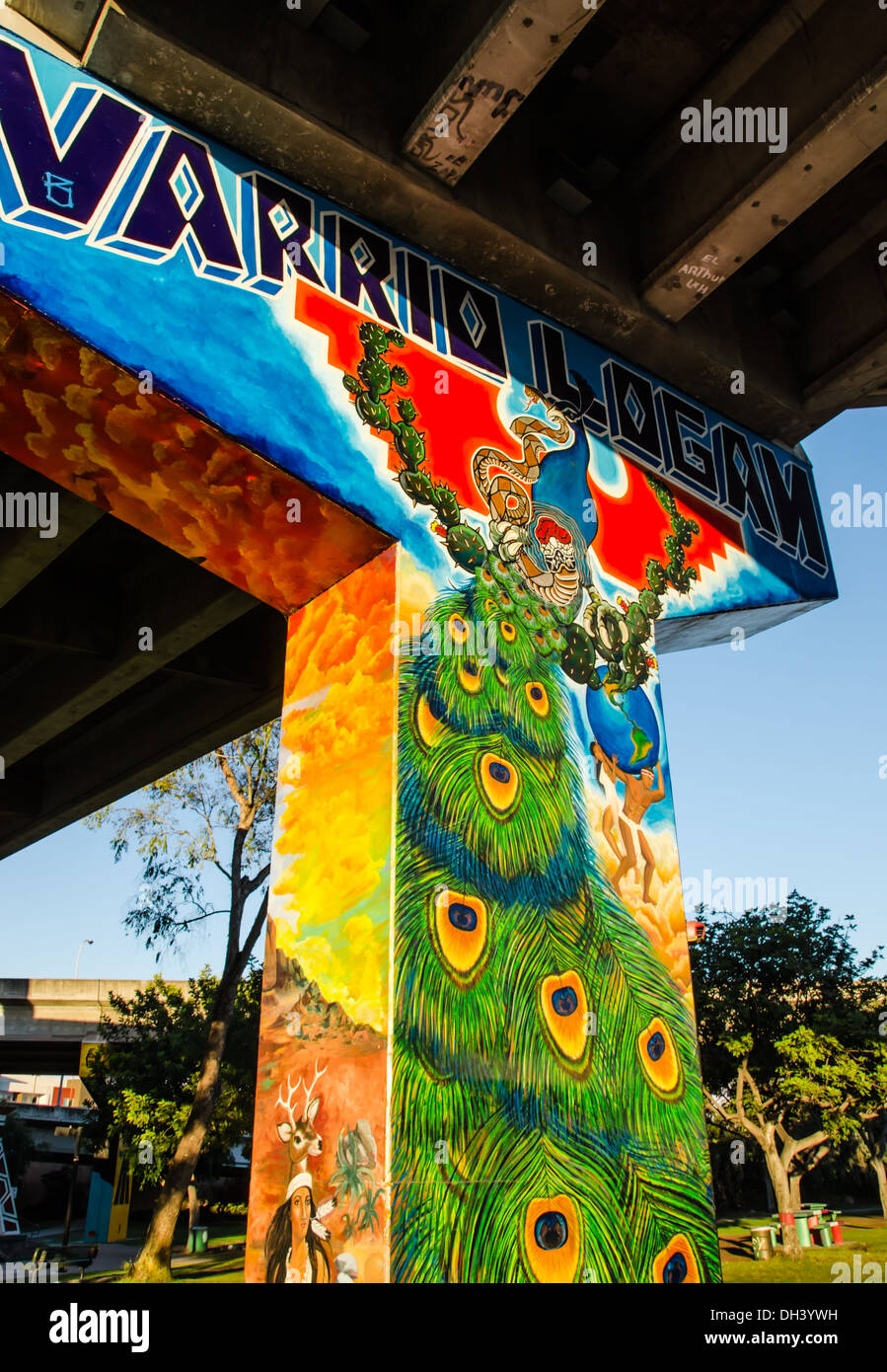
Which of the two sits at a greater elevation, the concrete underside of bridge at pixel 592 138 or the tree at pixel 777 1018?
the concrete underside of bridge at pixel 592 138

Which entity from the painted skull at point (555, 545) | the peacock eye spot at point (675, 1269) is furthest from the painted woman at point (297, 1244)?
the painted skull at point (555, 545)

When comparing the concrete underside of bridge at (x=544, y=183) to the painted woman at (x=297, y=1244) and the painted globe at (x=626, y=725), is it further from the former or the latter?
the painted woman at (x=297, y=1244)

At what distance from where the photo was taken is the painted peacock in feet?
14.2

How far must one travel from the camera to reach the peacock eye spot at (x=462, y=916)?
4738mm

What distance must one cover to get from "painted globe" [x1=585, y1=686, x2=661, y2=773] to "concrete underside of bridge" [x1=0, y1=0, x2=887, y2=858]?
1.71 meters

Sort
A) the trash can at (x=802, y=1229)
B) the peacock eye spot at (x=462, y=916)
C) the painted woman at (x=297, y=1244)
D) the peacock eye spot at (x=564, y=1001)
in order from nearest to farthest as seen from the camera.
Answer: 1. the painted woman at (x=297, y=1244)
2. the peacock eye spot at (x=462, y=916)
3. the peacock eye spot at (x=564, y=1001)
4. the trash can at (x=802, y=1229)

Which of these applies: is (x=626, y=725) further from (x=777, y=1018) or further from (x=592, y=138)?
(x=777, y=1018)

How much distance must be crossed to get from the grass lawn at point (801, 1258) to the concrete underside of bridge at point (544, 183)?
15.4 m

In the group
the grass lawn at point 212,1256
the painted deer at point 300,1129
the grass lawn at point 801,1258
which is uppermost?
the painted deer at point 300,1129

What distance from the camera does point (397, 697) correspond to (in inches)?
195

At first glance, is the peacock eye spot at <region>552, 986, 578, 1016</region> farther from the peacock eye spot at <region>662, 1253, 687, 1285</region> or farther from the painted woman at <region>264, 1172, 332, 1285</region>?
the painted woman at <region>264, 1172, 332, 1285</region>

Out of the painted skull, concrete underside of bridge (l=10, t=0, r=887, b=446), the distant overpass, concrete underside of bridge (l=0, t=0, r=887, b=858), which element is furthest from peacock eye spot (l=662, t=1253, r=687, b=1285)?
the distant overpass

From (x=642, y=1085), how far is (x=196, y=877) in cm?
1769
